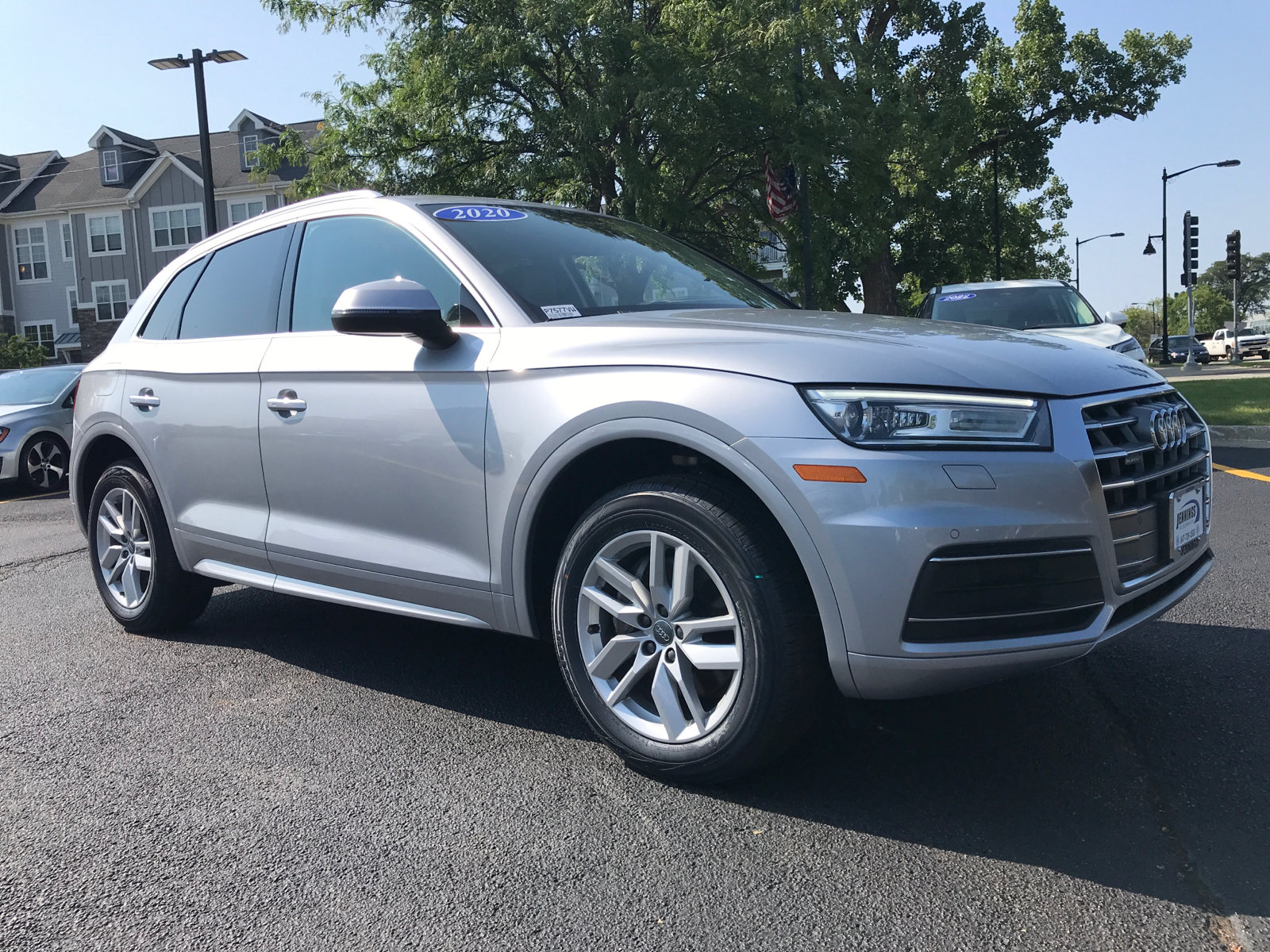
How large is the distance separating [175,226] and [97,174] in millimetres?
6626

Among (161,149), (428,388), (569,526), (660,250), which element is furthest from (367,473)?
(161,149)

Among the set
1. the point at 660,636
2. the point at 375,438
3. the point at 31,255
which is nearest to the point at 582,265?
the point at 375,438

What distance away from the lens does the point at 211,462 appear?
4242 mm

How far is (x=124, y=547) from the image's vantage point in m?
4.94

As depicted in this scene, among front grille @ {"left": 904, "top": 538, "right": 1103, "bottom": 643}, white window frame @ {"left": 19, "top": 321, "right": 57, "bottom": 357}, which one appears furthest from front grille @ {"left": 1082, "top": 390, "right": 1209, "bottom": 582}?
white window frame @ {"left": 19, "top": 321, "right": 57, "bottom": 357}

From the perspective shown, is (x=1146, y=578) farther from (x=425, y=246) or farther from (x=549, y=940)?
(x=425, y=246)

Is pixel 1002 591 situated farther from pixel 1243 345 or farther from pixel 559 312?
pixel 1243 345

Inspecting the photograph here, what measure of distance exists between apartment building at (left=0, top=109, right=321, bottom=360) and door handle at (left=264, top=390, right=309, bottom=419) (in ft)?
136

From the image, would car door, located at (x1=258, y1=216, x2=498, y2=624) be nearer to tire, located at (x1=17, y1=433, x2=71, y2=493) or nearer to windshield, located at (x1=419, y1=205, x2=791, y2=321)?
windshield, located at (x1=419, y1=205, x2=791, y2=321)

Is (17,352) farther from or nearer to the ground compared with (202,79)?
nearer to the ground

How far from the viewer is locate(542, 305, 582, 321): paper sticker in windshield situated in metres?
3.40

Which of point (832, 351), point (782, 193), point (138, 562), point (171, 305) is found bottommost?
point (138, 562)

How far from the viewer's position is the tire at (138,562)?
15.4 feet

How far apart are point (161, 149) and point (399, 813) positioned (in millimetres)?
50971
